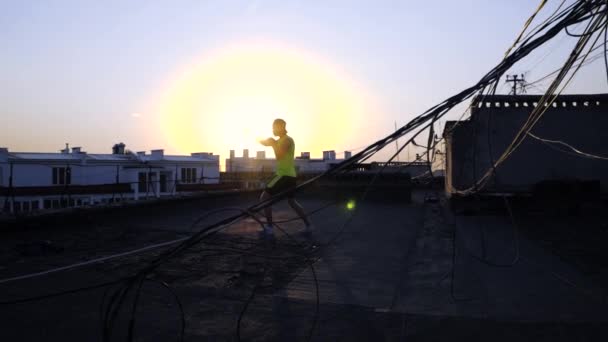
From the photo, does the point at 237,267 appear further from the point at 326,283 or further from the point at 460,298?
the point at 460,298

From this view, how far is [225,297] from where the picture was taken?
415cm

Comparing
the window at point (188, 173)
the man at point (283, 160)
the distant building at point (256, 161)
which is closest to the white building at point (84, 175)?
the window at point (188, 173)

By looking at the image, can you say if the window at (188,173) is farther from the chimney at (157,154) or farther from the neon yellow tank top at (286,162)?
the neon yellow tank top at (286,162)

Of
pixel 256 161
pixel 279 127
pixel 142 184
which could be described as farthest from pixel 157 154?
pixel 279 127

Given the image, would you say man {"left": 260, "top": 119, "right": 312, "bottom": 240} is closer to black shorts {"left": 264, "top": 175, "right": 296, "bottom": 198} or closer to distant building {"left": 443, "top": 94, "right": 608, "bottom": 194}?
black shorts {"left": 264, "top": 175, "right": 296, "bottom": 198}

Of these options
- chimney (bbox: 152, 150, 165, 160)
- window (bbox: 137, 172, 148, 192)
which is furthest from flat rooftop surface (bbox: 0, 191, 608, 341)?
chimney (bbox: 152, 150, 165, 160)

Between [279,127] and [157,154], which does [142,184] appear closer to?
[157,154]

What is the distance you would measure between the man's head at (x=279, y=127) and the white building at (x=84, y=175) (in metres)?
17.4

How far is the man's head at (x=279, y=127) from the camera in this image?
25.1 ft

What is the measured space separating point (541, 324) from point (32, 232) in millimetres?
6397

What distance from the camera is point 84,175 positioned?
3138 cm

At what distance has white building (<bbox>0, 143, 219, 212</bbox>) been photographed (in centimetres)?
2661

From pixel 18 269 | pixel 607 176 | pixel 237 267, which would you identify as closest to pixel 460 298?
pixel 237 267

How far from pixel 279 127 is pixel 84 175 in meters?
27.0
